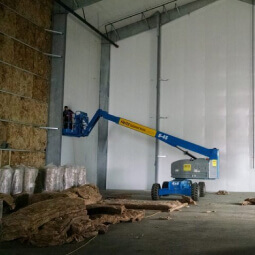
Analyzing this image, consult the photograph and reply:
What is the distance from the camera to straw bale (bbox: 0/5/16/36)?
37.1 ft

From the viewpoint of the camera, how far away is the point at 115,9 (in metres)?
15.6

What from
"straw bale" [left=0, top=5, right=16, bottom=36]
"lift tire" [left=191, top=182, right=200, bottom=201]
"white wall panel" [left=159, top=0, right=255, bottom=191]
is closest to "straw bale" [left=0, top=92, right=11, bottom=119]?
"straw bale" [left=0, top=5, right=16, bottom=36]

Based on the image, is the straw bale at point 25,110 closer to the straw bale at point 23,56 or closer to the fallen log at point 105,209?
the straw bale at point 23,56

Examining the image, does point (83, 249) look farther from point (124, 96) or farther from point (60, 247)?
point (124, 96)

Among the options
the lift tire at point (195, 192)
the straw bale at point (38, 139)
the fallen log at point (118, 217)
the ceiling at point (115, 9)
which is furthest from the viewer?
→ the ceiling at point (115, 9)

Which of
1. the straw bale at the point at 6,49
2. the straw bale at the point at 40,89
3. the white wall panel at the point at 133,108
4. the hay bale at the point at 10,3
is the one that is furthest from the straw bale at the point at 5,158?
the white wall panel at the point at 133,108

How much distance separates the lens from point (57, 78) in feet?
44.0

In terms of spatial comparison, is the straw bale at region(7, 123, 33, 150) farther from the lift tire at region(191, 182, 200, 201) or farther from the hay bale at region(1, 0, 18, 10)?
the lift tire at region(191, 182, 200, 201)

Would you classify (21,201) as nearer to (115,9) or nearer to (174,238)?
(174,238)

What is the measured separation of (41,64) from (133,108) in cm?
510

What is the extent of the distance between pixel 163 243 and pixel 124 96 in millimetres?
11684

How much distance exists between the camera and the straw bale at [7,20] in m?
11.3

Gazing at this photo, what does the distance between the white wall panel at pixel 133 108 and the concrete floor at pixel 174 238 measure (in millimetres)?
7859

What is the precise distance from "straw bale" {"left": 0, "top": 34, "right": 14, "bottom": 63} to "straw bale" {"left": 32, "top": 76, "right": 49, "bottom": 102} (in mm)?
1293
